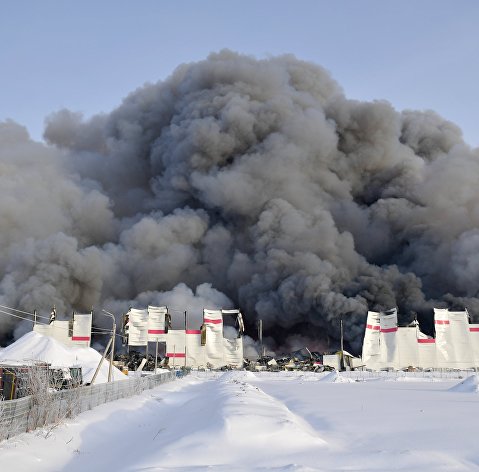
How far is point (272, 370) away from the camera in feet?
261

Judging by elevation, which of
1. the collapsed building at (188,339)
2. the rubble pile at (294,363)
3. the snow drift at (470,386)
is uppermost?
the collapsed building at (188,339)

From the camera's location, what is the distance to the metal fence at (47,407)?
17.3 metres

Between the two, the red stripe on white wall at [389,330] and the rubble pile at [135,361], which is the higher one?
the red stripe on white wall at [389,330]

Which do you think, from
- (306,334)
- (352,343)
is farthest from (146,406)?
(306,334)

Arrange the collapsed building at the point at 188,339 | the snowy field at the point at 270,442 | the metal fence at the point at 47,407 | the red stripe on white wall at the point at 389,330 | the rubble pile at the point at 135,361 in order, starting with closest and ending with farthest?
the snowy field at the point at 270,442, the metal fence at the point at 47,407, the red stripe on white wall at the point at 389,330, the collapsed building at the point at 188,339, the rubble pile at the point at 135,361

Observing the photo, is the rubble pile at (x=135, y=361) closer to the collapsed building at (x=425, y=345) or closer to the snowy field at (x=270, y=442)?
the collapsed building at (x=425, y=345)

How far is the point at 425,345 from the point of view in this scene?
75.9 meters

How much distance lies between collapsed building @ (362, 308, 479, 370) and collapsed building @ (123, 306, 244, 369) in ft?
63.4

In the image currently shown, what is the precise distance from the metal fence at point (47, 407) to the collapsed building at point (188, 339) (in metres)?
49.5

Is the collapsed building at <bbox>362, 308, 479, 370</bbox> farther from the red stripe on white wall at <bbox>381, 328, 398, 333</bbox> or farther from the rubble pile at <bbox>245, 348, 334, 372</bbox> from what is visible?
the rubble pile at <bbox>245, 348, 334, 372</bbox>

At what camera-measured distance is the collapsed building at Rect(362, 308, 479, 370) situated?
2933 inches

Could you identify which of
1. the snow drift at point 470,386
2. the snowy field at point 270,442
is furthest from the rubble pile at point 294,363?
the snowy field at point 270,442

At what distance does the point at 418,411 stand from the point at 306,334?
81059 millimetres

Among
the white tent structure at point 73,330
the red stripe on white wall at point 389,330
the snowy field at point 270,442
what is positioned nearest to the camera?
the snowy field at point 270,442
